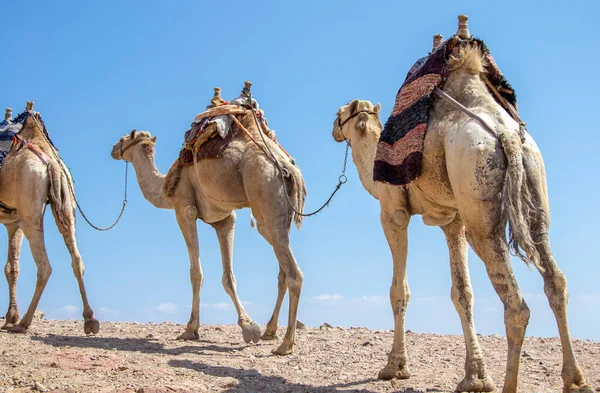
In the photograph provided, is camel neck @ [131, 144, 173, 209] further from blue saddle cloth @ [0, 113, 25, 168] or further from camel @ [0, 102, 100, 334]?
blue saddle cloth @ [0, 113, 25, 168]

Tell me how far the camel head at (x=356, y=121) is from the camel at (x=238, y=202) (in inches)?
48.9

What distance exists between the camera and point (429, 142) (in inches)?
254

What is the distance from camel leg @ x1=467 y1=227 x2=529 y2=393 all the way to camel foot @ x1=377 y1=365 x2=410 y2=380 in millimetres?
1651

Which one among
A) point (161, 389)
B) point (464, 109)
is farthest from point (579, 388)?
point (161, 389)

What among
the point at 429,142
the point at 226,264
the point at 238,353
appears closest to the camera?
the point at 429,142

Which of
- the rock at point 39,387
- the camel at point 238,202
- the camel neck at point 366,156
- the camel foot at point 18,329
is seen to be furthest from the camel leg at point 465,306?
the camel foot at point 18,329

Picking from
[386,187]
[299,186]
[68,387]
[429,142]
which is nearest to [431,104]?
[429,142]

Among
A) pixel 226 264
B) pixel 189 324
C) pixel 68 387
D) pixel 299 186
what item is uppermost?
pixel 299 186

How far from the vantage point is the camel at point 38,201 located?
10.4 m

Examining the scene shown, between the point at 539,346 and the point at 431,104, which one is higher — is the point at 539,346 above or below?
below

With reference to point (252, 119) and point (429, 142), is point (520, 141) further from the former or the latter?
point (252, 119)

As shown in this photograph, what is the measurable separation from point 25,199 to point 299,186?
4027 mm

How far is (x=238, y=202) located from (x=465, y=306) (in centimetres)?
417

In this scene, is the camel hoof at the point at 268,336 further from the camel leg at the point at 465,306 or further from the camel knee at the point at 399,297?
the camel leg at the point at 465,306
